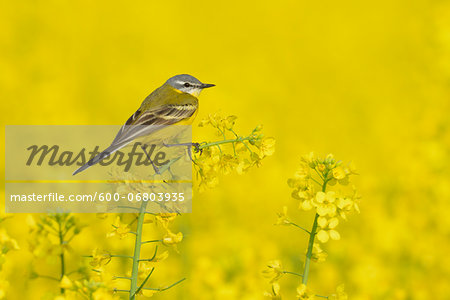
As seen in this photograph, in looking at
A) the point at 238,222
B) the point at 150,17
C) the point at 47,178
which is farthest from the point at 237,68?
the point at 47,178

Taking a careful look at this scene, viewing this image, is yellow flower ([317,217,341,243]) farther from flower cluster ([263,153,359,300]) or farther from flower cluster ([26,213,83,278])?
flower cluster ([26,213,83,278])

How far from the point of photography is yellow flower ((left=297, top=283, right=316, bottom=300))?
235 centimetres

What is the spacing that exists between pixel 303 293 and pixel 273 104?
564 inches

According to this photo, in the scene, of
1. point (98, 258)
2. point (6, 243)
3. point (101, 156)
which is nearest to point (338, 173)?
point (98, 258)

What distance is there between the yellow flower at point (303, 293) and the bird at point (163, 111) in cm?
176

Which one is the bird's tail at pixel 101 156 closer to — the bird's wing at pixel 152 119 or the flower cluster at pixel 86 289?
the bird's wing at pixel 152 119

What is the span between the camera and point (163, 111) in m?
4.46

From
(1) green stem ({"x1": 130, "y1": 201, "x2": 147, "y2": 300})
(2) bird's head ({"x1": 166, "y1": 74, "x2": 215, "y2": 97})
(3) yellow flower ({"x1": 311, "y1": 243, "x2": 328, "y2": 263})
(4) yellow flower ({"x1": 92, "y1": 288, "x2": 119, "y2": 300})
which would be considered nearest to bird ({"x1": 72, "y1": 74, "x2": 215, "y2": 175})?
(2) bird's head ({"x1": 166, "y1": 74, "x2": 215, "y2": 97})

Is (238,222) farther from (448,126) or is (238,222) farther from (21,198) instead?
(21,198)

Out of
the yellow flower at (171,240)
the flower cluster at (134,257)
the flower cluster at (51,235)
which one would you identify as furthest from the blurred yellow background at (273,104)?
the yellow flower at (171,240)

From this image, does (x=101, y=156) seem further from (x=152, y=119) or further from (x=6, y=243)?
(x=6, y=243)

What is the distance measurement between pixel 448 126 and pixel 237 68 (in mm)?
13056

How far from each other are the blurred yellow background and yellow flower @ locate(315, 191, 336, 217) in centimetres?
99

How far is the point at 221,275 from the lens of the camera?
441 centimetres
